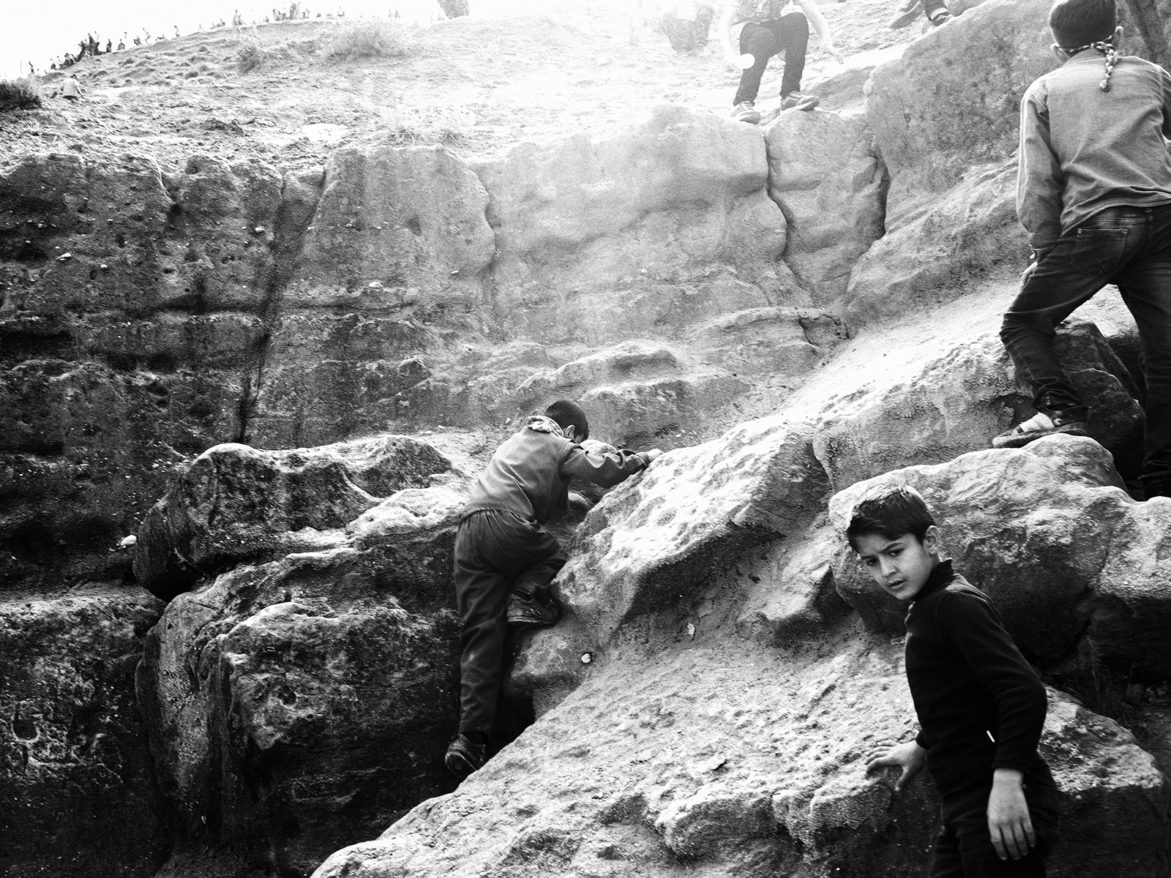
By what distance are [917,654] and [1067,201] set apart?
2.73 m

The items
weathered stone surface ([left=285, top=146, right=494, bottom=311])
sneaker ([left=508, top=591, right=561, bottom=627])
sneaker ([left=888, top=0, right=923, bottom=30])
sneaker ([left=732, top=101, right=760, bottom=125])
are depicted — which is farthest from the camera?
sneaker ([left=888, top=0, right=923, bottom=30])

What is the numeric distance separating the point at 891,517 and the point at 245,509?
4115 mm

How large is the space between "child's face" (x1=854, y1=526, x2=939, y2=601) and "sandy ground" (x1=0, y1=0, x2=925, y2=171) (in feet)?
19.6

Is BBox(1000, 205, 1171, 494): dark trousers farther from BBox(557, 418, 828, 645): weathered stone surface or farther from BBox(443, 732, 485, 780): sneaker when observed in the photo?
BBox(443, 732, 485, 780): sneaker

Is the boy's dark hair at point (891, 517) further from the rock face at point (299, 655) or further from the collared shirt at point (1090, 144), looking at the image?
the rock face at point (299, 655)

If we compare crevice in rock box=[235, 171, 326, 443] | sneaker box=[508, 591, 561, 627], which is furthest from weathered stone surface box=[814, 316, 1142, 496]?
crevice in rock box=[235, 171, 326, 443]

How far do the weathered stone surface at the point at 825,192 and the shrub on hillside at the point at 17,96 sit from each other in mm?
6082

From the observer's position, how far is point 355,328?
8234 mm

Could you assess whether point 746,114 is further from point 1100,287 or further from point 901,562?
point 901,562

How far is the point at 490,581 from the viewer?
6.07 m

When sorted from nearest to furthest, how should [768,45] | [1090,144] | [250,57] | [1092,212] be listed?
[1092,212] → [1090,144] → [768,45] → [250,57]

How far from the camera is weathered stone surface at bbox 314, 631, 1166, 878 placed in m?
3.63

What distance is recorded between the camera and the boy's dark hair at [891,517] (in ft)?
10.8

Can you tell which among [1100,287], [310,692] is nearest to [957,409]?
[1100,287]
